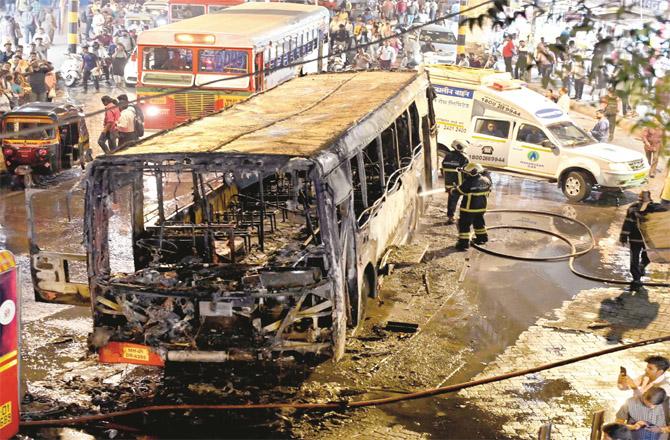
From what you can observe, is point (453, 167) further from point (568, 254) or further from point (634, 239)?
point (634, 239)

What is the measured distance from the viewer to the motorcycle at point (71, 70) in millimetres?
31062

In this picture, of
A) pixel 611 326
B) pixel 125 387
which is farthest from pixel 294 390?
pixel 611 326

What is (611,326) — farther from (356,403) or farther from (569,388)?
(356,403)

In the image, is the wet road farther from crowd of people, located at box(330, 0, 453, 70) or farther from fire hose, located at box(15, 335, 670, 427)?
crowd of people, located at box(330, 0, 453, 70)

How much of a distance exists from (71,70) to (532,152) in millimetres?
17475

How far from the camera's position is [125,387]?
1008 cm

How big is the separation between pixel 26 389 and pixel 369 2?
35.9 m

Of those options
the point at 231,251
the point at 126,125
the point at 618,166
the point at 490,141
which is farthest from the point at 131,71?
the point at 231,251

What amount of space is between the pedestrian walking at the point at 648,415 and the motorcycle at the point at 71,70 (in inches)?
1022

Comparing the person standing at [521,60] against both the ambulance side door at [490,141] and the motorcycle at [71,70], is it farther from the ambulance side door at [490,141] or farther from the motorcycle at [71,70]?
the motorcycle at [71,70]

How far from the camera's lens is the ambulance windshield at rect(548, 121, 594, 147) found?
1875 cm

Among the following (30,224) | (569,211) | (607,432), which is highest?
(30,224)

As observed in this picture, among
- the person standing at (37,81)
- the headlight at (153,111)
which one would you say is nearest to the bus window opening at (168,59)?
the headlight at (153,111)

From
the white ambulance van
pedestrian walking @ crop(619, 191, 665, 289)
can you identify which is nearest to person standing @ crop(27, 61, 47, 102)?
the white ambulance van
